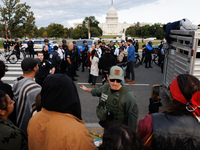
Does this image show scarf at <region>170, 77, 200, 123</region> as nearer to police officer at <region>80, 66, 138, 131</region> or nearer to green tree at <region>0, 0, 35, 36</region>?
police officer at <region>80, 66, 138, 131</region>

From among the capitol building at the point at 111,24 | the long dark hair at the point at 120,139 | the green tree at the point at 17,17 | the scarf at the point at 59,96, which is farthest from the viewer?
the capitol building at the point at 111,24

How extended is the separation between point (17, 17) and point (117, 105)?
118 ft

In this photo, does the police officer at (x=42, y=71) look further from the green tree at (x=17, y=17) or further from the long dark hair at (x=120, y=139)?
the green tree at (x=17, y=17)

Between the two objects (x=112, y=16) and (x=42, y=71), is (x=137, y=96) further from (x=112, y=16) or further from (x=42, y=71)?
(x=112, y=16)

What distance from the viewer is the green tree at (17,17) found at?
31.7 metres

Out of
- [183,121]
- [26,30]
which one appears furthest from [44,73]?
[26,30]

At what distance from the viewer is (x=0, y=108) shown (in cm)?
202

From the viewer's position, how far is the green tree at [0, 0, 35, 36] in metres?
31.7

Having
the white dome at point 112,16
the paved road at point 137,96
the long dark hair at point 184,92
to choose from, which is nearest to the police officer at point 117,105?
the long dark hair at point 184,92

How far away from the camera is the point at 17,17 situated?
110 ft

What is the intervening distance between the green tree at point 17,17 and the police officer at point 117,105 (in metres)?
33.6

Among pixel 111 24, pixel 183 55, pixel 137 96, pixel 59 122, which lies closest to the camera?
pixel 59 122

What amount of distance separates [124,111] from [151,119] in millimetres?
1054

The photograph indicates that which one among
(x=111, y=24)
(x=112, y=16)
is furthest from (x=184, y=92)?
(x=112, y=16)
